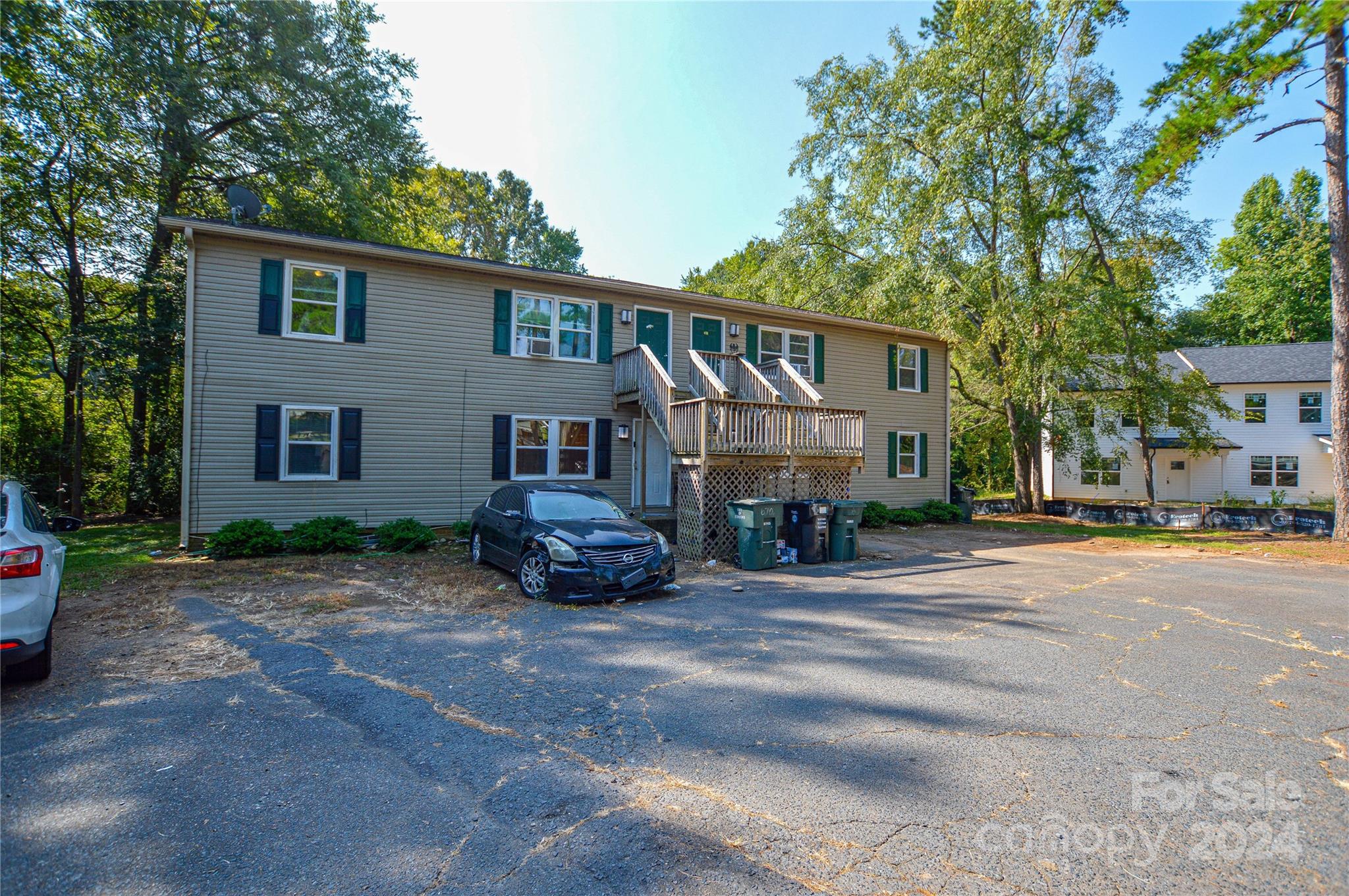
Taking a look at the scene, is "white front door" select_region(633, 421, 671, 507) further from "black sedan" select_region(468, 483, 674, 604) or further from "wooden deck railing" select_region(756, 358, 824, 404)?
"black sedan" select_region(468, 483, 674, 604)

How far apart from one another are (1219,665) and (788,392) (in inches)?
389

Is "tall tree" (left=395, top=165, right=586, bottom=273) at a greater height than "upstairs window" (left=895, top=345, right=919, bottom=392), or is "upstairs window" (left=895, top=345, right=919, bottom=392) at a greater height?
"tall tree" (left=395, top=165, right=586, bottom=273)

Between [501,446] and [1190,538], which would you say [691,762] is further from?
[1190,538]

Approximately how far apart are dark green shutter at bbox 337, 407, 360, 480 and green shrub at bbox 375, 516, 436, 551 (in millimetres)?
1350

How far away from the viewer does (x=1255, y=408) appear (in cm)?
2841

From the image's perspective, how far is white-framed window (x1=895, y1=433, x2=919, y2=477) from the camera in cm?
1875

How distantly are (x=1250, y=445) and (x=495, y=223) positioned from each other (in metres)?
39.7

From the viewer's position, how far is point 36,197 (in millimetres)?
15930

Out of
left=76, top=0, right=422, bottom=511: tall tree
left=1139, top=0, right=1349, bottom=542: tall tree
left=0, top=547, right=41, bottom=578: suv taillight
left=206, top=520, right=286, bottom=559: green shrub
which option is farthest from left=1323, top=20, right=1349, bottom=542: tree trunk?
left=76, top=0, right=422, bottom=511: tall tree

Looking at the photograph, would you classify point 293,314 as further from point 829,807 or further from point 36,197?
point 829,807

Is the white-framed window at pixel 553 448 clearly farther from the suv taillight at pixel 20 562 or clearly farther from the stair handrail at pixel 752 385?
the suv taillight at pixel 20 562

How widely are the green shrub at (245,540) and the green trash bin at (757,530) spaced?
7.78 meters

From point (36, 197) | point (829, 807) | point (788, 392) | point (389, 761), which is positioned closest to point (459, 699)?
point (389, 761)

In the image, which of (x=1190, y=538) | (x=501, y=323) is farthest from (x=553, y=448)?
(x=1190, y=538)
